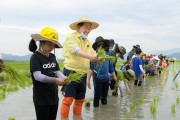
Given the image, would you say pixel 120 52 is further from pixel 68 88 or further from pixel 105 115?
pixel 68 88

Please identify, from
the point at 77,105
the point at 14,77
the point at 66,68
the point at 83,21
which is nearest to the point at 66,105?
the point at 77,105

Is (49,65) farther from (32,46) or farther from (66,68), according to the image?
(66,68)

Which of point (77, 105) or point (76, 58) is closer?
point (76, 58)

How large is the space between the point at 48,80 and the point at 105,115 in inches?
122

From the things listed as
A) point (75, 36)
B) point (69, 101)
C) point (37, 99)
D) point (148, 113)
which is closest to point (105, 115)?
point (148, 113)

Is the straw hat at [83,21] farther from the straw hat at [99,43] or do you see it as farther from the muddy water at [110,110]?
the muddy water at [110,110]

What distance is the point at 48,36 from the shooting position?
446cm

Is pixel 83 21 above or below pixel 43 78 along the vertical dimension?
above

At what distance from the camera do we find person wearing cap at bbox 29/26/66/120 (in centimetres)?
441

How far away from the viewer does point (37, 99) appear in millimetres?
4500

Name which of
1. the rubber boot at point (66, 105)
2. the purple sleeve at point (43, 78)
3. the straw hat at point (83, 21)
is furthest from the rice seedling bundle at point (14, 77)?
the straw hat at point (83, 21)

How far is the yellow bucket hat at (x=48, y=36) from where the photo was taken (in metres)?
4.42

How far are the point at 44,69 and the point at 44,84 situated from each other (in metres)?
0.18

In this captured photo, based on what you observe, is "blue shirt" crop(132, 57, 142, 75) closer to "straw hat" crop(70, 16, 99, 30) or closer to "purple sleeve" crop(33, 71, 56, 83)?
"straw hat" crop(70, 16, 99, 30)
